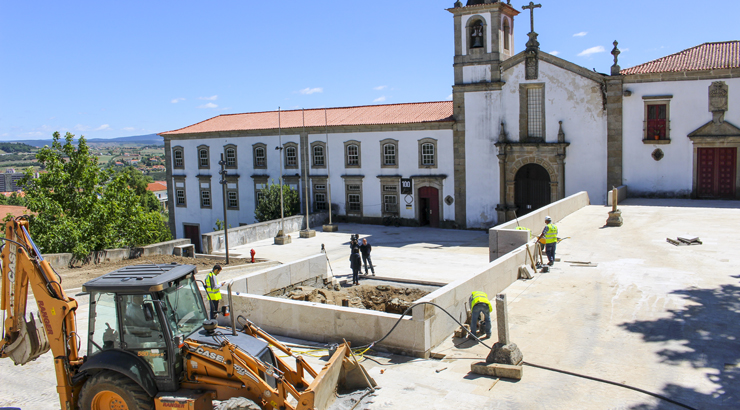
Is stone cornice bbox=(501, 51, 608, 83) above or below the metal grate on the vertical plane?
above

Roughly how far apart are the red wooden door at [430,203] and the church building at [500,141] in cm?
8

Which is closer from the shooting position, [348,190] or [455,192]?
[455,192]

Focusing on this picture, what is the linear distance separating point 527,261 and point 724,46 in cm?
2093

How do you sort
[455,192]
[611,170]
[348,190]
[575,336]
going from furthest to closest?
[348,190]
[455,192]
[611,170]
[575,336]

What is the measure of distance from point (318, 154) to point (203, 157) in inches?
401

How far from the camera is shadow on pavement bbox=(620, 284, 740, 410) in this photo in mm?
7852

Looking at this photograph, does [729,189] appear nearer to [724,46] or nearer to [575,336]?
[724,46]

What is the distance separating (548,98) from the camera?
30.8 metres

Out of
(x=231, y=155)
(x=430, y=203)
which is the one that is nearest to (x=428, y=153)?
(x=430, y=203)

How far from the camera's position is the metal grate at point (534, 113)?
31.1m

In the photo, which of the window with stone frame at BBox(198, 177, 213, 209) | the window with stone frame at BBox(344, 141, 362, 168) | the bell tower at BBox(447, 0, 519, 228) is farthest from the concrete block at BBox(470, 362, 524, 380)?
the window with stone frame at BBox(198, 177, 213, 209)

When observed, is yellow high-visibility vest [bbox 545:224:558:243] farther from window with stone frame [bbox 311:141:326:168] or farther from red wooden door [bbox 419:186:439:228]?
window with stone frame [bbox 311:141:326:168]

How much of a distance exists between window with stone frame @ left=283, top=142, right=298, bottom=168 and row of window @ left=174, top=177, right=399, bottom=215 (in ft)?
4.75

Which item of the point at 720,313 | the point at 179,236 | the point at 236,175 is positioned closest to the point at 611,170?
the point at 720,313
